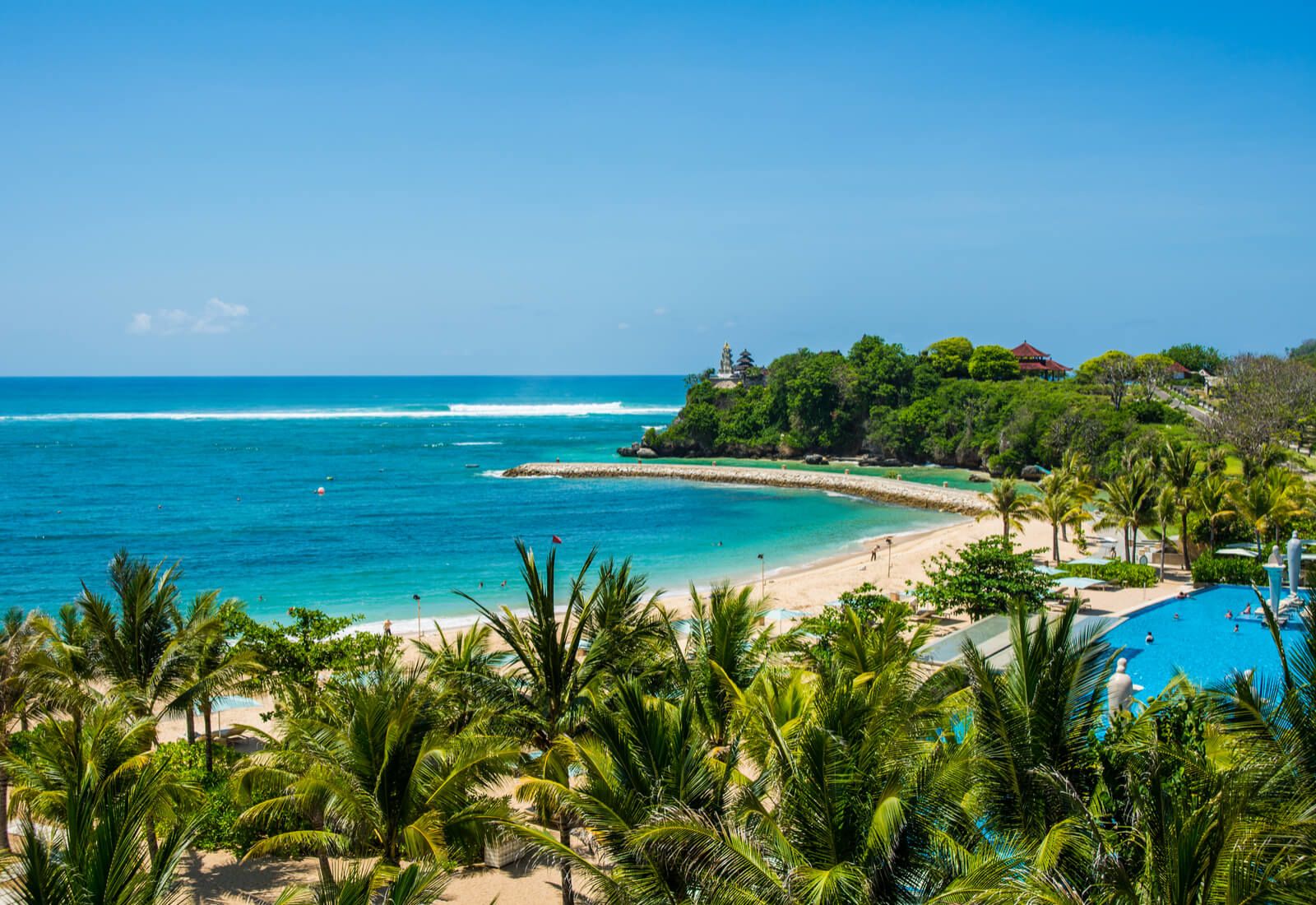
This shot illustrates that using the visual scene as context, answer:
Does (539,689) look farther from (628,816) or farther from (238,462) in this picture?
(238,462)

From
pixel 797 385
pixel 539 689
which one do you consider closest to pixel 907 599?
pixel 539 689

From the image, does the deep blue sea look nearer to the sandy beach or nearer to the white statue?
the sandy beach

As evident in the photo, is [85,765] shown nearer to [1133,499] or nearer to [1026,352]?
[1133,499]

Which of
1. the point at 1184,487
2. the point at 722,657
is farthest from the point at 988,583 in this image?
the point at 722,657

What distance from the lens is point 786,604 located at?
3231cm

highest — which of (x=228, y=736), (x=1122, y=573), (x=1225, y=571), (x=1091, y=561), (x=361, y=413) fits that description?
(x=361, y=413)

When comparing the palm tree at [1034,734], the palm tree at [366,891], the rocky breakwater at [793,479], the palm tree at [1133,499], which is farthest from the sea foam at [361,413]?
the palm tree at [366,891]

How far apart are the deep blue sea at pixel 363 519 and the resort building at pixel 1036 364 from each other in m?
46.0

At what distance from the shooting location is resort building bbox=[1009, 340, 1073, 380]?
336 feet

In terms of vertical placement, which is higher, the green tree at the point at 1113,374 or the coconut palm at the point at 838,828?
the green tree at the point at 1113,374

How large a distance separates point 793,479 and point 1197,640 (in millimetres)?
48165

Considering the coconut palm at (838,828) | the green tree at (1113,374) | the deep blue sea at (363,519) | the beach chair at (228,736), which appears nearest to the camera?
the coconut palm at (838,828)

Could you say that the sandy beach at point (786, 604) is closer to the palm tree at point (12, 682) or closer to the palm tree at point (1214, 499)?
the palm tree at point (1214, 499)

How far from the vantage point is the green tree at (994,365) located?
97562 millimetres
